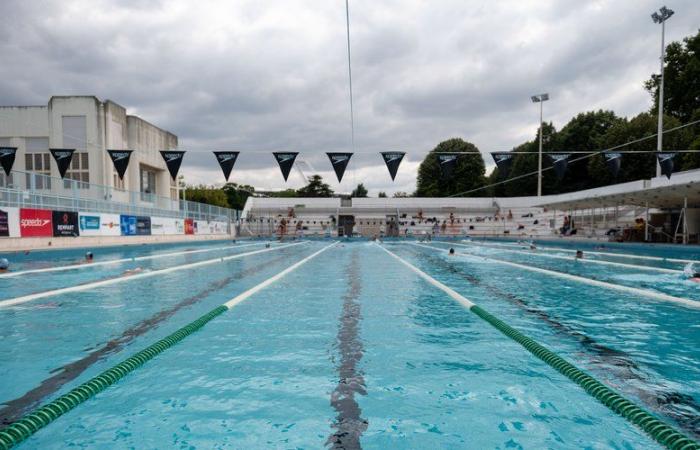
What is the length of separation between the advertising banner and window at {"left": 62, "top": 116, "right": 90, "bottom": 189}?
46.9 feet

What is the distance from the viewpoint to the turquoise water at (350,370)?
227cm

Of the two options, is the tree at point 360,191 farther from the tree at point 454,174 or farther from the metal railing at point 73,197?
the metal railing at point 73,197

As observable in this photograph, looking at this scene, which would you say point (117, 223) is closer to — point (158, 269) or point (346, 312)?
point (158, 269)

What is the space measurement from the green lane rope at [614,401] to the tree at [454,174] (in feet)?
157

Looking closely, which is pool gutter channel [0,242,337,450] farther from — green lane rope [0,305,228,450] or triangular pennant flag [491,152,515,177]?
triangular pennant flag [491,152,515,177]

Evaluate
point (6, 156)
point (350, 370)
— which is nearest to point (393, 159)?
point (350, 370)

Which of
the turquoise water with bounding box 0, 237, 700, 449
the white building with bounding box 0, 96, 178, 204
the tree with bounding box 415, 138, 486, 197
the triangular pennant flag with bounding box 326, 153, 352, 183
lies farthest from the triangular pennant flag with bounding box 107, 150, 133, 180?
the tree with bounding box 415, 138, 486, 197

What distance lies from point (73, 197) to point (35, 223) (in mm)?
2185

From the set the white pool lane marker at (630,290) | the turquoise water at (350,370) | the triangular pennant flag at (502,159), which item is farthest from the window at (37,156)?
the white pool lane marker at (630,290)

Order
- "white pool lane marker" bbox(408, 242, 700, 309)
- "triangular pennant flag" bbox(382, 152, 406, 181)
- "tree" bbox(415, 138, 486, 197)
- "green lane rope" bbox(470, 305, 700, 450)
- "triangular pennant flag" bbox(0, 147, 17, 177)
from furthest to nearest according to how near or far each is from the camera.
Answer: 1. "tree" bbox(415, 138, 486, 197)
2. "triangular pennant flag" bbox(0, 147, 17, 177)
3. "triangular pennant flag" bbox(382, 152, 406, 181)
4. "white pool lane marker" bbox(408, 242, 700, 309)
5. "green lane rope" bbox(470, 305, 700, 450)

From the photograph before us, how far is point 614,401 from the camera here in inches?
99.5

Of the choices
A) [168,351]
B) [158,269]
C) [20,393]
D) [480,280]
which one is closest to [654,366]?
[168,351]

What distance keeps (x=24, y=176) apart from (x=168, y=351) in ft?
46.8

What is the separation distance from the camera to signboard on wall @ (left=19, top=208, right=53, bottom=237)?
13.9 metres
